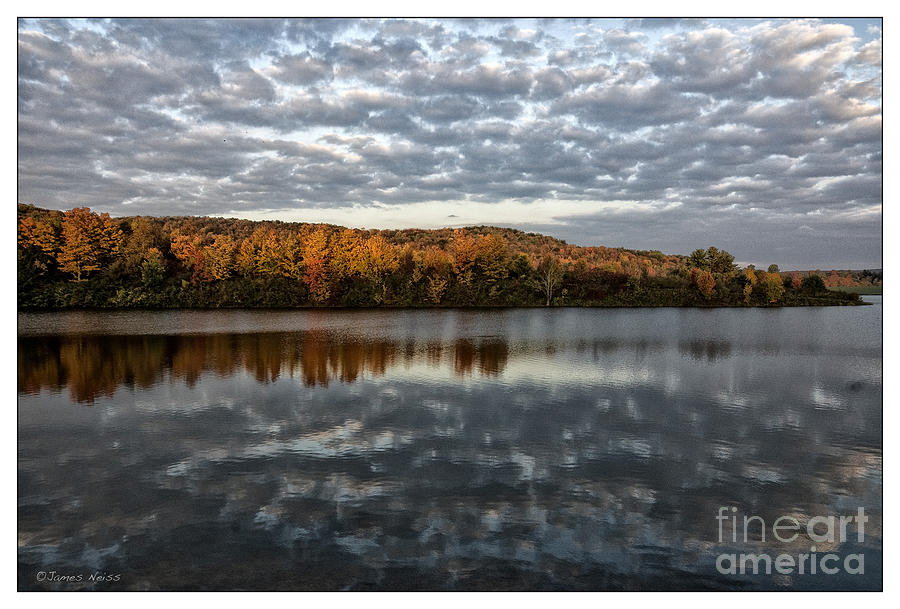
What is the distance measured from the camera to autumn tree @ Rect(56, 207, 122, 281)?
51.9m

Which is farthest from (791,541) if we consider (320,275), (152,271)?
(152,271)

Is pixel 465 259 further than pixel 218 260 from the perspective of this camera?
Yes

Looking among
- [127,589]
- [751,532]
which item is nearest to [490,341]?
[751,532]

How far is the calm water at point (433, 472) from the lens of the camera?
587cm

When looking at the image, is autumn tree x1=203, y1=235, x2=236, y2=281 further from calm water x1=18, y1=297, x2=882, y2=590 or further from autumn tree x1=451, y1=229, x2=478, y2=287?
calm water x1=18, y1=297, x2=882, y2=590

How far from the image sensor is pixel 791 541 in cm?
648

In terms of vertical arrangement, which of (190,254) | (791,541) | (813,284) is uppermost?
(190,254)

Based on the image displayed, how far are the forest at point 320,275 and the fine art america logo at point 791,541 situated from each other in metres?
50.6

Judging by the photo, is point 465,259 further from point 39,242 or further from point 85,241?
point 39,242

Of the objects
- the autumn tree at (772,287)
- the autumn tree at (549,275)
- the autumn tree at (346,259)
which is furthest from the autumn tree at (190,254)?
the autumn tree at (772,287)

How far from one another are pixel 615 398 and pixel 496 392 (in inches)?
124

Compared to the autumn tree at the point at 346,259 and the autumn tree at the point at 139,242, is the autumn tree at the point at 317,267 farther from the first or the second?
the autumn tree at the point at 139,242

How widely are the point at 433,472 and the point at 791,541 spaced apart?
5.00 meters

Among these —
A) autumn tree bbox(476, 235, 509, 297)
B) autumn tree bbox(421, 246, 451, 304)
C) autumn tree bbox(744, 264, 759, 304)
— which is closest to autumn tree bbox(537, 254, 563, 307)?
autumn tree bbox(476, 235, 509, 297)
